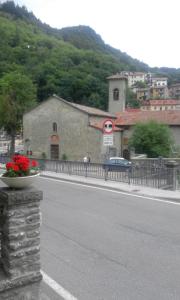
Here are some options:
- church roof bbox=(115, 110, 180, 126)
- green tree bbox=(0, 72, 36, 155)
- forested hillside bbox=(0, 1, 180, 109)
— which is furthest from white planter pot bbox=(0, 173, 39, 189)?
forested hillside bbox=(0, 1, 180, 109)

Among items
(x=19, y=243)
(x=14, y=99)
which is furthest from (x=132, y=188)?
(x=14, y=99)

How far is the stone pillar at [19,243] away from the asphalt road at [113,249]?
1.10m

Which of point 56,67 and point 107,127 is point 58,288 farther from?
point 56,67

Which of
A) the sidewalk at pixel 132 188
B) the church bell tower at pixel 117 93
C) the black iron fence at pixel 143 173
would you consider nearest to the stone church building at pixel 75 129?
the church bell tower at pixel 117 93

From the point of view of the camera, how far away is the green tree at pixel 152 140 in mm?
34406

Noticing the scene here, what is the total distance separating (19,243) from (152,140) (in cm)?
3101

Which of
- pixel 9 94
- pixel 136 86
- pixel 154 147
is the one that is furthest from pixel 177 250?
pixel 136 86

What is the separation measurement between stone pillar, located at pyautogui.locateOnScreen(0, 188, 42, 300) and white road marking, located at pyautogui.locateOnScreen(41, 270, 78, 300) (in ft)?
2.58

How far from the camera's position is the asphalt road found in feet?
18.1

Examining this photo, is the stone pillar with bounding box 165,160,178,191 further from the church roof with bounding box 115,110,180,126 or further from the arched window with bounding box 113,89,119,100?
the arched window with bounding box 113,89,119,100

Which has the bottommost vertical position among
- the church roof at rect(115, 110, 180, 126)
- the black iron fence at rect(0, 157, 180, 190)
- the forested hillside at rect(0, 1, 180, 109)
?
the black iron fence at rect(0, 157, 180, 190)

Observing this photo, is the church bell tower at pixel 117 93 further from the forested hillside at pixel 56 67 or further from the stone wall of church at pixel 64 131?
the forested hillside at pixel 56 67

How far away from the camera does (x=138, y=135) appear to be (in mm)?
35125

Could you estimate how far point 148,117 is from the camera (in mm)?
47656
